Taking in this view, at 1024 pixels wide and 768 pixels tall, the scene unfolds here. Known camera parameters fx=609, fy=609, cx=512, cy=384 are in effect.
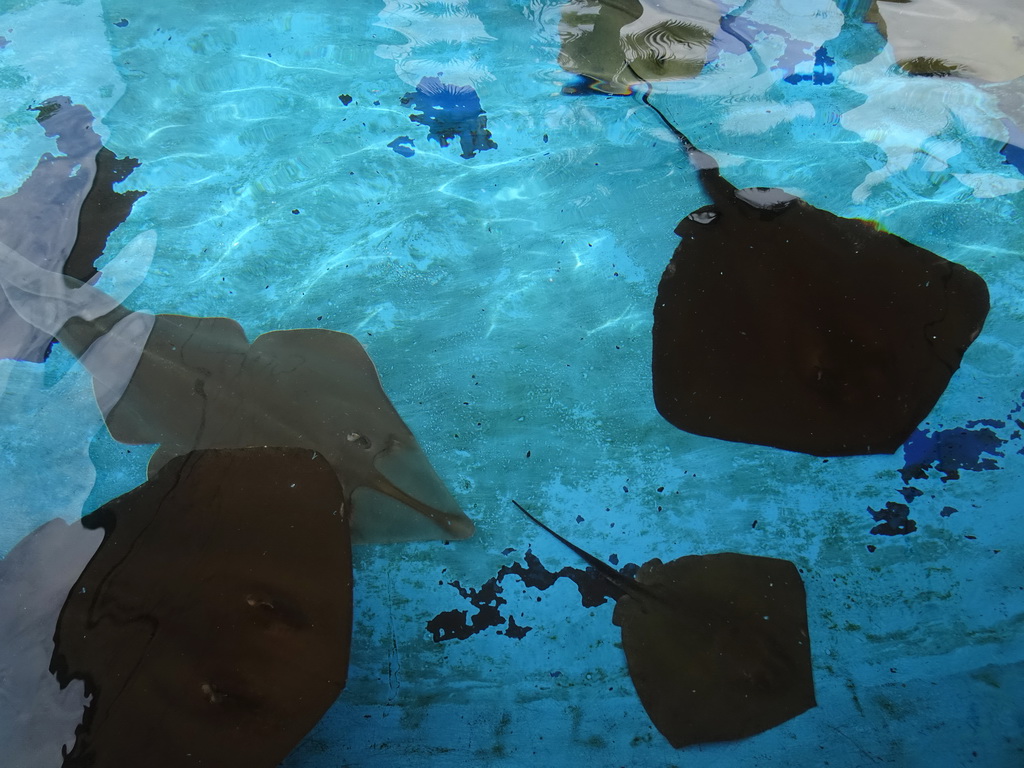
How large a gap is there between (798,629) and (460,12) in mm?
5442

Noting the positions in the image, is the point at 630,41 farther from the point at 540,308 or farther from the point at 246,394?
the point at 246,394

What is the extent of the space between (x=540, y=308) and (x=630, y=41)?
2.84 metres

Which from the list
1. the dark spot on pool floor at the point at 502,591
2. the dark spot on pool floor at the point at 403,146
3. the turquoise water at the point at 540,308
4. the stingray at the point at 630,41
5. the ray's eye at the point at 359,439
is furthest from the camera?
the stingray at the point at 630,41

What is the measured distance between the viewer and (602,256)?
4.10 m

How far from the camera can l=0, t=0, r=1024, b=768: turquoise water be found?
282 centimetres

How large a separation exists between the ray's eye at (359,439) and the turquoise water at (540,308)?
1.13 feet

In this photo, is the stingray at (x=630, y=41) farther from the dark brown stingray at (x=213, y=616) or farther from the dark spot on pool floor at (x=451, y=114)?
the dark brown stingray at (x=213, y=616)

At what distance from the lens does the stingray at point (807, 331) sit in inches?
127

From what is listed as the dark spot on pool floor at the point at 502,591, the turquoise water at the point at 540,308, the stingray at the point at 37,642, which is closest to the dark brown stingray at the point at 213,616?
the stingray at the point at 37,642

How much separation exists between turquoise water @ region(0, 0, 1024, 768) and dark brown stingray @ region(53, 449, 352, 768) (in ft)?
1.36

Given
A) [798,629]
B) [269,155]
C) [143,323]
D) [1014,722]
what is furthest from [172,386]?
[1014,722]

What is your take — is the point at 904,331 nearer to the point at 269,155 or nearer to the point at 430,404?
the point at 430,404

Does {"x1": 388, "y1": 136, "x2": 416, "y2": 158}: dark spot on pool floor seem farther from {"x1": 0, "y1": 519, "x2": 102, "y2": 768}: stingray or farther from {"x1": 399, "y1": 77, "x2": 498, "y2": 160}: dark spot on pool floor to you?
{"x1": 0, "y1": 519, "x2": 102, "y2": 768}: stingray

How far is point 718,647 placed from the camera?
256 cm
